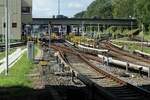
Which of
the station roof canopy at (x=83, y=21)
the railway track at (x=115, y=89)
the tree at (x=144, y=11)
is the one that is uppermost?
the tree at (x=144, y=11)

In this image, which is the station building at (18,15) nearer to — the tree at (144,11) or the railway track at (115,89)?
the tree at (144,11)

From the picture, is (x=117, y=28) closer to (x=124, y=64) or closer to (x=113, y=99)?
(x=124, y=64)

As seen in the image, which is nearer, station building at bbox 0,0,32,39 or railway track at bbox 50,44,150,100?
railway track at bbox 50,44,150,100

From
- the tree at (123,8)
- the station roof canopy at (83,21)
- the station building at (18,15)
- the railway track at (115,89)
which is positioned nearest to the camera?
the railway track at (115,89)

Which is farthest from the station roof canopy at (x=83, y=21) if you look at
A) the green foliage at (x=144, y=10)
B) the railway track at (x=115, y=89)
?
the railway track at (x=115, y=89)

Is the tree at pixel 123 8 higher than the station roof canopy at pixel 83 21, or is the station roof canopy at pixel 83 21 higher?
the tree at pixel 123 8

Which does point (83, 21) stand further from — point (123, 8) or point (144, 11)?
point (144, 11)

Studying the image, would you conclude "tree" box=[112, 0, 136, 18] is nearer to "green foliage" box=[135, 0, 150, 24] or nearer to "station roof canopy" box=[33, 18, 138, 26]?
"station roof canopy" box=[33, 18, 138, 26]

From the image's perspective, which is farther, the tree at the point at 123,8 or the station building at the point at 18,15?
the tree at the point at 123,8

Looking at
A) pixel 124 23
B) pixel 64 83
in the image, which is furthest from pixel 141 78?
A: pixel 124 23

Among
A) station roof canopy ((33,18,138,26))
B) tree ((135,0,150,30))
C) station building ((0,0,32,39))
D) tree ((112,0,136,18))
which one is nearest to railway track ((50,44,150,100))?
station building ((0,0,32,39))

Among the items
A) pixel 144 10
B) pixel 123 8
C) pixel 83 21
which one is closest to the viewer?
pixel 144 10

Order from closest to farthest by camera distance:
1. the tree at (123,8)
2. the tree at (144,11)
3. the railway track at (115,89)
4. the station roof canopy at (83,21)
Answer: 1. the railway track at (115,89)
2. the tree at (144,11)
3. the station roof canopy at (83,21)
4. the tree at (123,8)

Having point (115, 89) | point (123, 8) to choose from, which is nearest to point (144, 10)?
point (123, 8)
